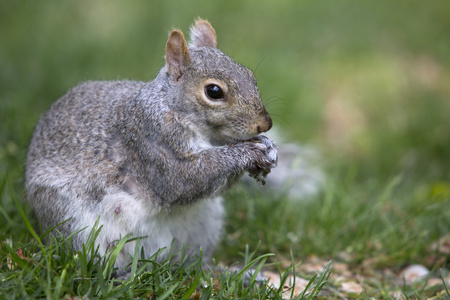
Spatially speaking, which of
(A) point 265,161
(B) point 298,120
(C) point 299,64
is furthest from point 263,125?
(C) point 299,64

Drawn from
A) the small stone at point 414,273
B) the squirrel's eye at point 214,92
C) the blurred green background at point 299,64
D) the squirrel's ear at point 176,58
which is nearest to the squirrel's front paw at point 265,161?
the squirrel's eye at point 214,92

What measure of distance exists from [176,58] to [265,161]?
69 cm

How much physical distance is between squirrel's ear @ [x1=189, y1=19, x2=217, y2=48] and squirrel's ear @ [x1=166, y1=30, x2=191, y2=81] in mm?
305

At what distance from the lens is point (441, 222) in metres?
3.65

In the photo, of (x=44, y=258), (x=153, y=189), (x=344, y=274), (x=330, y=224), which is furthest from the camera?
(x=330, y=224)

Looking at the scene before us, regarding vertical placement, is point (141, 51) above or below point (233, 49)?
below

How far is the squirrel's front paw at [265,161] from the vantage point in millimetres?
2695

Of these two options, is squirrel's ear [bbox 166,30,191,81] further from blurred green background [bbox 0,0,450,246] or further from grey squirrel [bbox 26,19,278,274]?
blurred green background [bbox 0,0,450,246]

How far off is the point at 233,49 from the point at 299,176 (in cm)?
214

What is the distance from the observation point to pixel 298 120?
17.6ft

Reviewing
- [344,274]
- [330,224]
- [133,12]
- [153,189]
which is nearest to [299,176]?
[330,224]

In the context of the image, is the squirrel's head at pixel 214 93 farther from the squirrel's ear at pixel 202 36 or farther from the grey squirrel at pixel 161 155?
the squirrel's ear at pixel 202 36

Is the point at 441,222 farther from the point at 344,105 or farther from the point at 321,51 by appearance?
the point at 321,51

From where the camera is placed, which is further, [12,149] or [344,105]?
[344,105]
